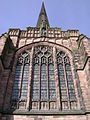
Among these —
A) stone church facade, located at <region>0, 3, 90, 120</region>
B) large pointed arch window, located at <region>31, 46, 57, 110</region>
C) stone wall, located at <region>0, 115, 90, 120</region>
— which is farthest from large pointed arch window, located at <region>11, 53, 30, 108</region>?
stone wall, located at <region>0, 115, 90, 120</region>

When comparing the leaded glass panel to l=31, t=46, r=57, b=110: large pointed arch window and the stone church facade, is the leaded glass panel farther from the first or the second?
l=31, t=46, r=57, b=110: large pointed arch window

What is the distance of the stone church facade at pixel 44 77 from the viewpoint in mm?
9250

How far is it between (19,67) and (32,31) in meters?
5.67

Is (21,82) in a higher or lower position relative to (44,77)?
lower

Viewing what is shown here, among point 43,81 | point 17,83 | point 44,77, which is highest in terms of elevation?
point 44,77

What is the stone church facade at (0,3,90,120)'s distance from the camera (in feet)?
30.3

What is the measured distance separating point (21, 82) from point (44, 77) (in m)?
1.86

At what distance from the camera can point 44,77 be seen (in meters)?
11.8

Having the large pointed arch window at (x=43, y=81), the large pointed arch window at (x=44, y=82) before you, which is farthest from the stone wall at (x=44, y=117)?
the large pointed arch window at (x=43, y=81)

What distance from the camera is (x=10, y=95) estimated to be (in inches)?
399

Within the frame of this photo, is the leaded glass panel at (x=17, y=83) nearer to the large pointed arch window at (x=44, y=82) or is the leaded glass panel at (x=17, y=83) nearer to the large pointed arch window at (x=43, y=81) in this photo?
the large pointed arch window at (x=44, y=82)

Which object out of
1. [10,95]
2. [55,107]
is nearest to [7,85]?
[10,95]

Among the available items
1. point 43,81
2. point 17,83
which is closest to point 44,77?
point 43,81

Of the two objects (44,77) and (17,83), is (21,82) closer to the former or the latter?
(17,83)
